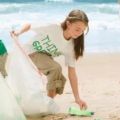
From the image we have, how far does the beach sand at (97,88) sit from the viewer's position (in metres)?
2.33

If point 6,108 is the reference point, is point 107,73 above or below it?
below

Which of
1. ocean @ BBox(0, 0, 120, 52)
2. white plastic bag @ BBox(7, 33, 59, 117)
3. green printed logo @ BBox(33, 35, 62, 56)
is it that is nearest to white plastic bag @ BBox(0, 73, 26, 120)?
white plastic bag @ BBox(7, 33, 59, 117)

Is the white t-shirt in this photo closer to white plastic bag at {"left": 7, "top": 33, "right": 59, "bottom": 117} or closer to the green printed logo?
the green printed logo

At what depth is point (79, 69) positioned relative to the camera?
4129 millimetres

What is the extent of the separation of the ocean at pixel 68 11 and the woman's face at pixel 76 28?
3.09 meters

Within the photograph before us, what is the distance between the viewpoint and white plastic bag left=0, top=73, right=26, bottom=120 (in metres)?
1.80

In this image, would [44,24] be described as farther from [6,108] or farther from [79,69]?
[79,69]

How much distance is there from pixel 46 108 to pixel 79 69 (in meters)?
1.96

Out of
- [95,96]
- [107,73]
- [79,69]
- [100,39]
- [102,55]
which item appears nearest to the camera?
[95,96]

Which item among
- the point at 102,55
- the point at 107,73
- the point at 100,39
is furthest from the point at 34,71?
the point at 100,39

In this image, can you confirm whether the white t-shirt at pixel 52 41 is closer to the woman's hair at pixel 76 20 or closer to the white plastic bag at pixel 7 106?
the woman's hair at pixel 76 20

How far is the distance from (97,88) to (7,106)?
1426mm

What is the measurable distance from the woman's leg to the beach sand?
175 millimetres

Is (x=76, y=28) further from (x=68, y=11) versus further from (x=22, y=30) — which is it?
(x=68, y=11)
